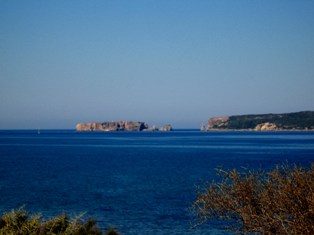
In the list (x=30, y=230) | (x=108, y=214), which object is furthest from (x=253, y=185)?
(x=108, y=214)

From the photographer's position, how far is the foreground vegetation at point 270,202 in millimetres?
15230

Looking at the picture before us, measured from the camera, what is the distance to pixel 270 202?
54.9 ft

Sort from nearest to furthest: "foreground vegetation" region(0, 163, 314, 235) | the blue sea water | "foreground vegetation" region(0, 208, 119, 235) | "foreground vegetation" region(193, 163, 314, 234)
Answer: "foreground vegetation" region(0, 208, 119, 235)
"foreground vegetation" region(0, 163, 314, 235)
"foreground vegetation" region(193, 163, 314, 234)
the blue sea water

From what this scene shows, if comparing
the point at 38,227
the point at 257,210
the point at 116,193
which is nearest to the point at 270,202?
the point at 257,210

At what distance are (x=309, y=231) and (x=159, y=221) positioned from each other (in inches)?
804

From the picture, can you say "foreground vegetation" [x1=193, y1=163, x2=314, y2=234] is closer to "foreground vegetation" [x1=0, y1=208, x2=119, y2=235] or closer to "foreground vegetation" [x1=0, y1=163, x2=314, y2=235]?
"foreground vegetation" [x1=0, y1=163, x2=314, y2=235]

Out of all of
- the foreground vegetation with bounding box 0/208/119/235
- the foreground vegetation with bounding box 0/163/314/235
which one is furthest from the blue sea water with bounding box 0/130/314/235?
the foreground vegetation with bounding box 0/208/119/235

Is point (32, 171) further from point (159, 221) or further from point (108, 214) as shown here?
point (159, 221)

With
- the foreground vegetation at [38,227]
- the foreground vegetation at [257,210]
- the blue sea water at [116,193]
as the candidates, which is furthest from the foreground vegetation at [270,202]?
the foreground vegetation at [38,227]

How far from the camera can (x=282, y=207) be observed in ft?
53.1

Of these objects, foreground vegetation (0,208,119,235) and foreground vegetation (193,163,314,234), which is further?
foreground vegetation (193,163,314,234)

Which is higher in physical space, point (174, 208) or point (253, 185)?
point (253, 185)

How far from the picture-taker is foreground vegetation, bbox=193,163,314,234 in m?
15.2

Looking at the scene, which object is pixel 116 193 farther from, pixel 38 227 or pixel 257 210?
pixel 38 227
